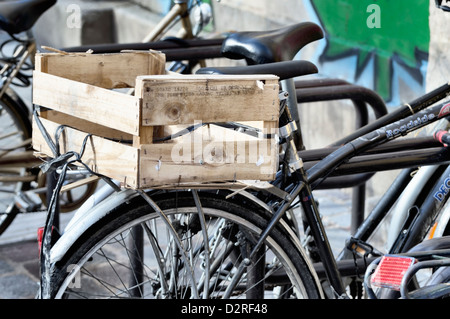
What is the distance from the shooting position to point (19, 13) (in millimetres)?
4168

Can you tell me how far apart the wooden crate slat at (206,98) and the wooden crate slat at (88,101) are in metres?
0.05

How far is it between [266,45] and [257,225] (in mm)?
594

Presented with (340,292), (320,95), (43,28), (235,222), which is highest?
→ (43,28)

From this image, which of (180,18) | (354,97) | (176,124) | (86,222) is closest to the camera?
(176,124)

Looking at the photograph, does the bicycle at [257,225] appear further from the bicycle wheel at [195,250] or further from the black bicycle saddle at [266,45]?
the black bicycle saddle at [266,45]

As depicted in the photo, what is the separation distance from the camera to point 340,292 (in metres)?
2.62

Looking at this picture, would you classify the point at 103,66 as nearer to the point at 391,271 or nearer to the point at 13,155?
the point at 391,271

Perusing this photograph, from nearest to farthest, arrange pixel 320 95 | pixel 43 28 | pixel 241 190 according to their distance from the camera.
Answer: pixel 241 190 < pixel 320 95 < pixel 43 28

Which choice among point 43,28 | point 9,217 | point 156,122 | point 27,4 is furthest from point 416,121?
Answer: point 43,28

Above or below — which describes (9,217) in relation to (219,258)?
above

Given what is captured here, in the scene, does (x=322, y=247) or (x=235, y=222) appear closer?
(x=235, y=222)

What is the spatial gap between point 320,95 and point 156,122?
1.29 m

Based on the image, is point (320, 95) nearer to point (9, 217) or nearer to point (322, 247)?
point (322, 247)

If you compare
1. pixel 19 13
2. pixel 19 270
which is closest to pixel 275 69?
pixel 19 13
